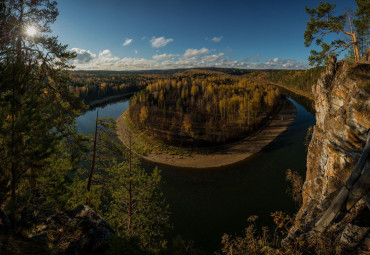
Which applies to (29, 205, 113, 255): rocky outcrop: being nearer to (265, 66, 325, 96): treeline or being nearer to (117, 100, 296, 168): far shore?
(117, 100, 296, 168): far shore

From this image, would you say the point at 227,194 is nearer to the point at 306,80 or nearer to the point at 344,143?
the point at 344,143

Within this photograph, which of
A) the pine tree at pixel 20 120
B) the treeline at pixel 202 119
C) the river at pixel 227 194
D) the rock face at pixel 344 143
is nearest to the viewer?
the pine tree at pixel 20 120

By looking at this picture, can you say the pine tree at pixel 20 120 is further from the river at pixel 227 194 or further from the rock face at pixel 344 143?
the river at pixel 227 194

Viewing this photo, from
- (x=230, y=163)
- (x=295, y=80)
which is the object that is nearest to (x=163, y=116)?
(x=230, y=163)

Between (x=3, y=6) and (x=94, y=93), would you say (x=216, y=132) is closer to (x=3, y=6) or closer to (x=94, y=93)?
(x=3, y=6)

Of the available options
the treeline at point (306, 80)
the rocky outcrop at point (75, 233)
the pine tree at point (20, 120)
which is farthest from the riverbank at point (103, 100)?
the treeline at point (306, 80)

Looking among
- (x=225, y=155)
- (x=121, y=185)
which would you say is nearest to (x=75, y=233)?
(x=121, y=185)
